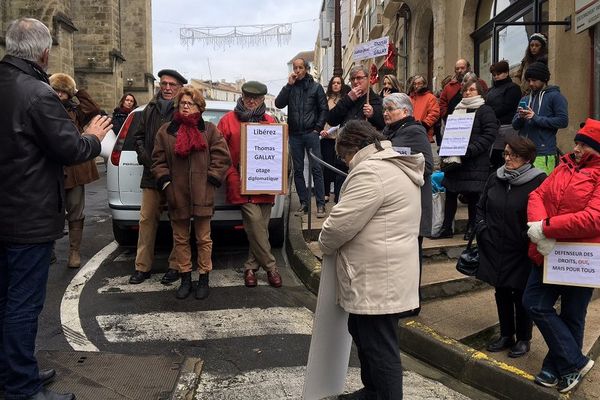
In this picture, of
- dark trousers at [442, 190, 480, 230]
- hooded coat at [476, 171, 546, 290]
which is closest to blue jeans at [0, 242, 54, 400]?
hooded coat at [476, 171, 546, 290]

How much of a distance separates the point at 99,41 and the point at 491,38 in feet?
67.7

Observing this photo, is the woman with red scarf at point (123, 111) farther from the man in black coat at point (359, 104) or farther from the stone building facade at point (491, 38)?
the stone building facade at point (491, 38)

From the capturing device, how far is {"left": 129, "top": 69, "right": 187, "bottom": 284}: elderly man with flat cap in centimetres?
524

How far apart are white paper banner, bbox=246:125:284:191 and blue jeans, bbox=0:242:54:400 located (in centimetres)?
256

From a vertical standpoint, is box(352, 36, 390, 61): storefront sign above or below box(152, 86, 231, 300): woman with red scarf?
above

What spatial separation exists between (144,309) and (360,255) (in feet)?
8.68

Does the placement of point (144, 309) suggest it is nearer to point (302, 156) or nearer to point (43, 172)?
point (43, 172)

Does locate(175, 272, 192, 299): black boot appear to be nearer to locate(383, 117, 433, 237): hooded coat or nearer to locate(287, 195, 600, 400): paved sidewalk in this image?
locate(287, 195, 600, 400): paved sidewalk

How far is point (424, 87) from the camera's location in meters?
6.79

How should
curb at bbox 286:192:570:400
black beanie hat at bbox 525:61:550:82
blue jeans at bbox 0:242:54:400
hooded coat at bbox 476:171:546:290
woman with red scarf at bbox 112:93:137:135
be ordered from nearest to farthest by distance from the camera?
1. blue jeans at bbox 0:242:54:400
2. curb at bbox 286:192:570:400
3. hooded coat at bbox 476:171:546:290
4. black beanie hat at bbox 525:61:550:82
5. woman with red scarf at bbox 112:93:137:135

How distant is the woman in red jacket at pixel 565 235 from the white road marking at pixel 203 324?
1.78 m

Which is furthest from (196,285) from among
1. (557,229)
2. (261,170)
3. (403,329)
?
(557,229)

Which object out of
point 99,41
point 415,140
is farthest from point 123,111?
point 99,41

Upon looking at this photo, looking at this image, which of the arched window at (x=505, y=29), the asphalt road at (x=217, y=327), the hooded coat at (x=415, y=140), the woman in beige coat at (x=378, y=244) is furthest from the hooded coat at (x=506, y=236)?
the arched window at (x=505, y=29)
